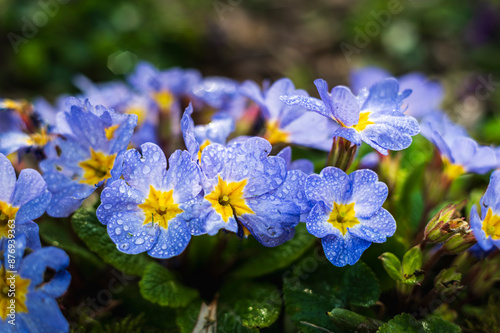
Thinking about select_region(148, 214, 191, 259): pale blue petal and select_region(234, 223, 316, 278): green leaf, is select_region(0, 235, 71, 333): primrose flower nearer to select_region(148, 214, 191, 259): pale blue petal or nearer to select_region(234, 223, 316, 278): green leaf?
select_region(148, 214, 191, 259): pale blue petal

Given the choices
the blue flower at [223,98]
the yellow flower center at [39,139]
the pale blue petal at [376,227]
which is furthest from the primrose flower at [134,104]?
the pale blue petal at [376,227]

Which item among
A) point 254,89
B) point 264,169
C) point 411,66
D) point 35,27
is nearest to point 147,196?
point 264,169

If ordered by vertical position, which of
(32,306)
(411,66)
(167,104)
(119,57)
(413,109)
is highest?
(32,306)

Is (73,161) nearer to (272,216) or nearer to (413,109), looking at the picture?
(272,216)

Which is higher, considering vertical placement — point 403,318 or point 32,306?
point 32,306

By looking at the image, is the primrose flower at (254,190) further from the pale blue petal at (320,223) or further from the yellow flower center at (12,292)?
the yellow flower center at (12,292)

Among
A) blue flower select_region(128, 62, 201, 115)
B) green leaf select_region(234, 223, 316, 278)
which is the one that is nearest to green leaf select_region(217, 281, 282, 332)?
green leaf select_region(234, 223, 316, 278)
